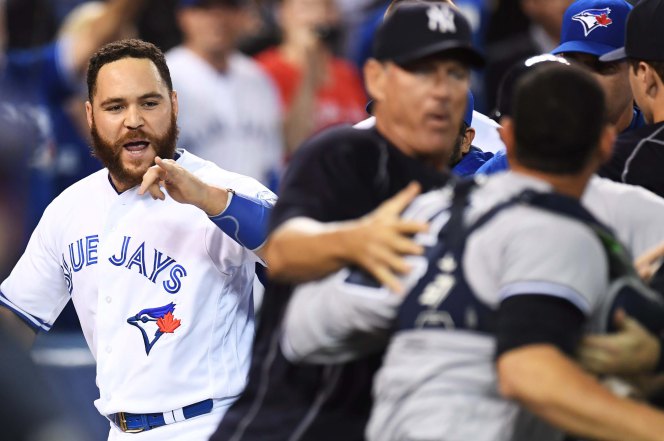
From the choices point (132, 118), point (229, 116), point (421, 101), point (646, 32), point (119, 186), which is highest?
point (421, 101)

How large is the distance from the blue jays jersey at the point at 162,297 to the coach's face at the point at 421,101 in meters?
1.13

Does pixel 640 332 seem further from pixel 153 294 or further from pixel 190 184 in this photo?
pixel 153 294

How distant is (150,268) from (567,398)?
2.14 m

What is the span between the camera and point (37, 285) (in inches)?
193

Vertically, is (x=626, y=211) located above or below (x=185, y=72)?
above

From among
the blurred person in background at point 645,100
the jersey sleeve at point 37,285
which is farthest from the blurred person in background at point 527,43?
the jersey sleeve at point 37,285

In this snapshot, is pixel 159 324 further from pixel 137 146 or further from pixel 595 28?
pixel 595 28

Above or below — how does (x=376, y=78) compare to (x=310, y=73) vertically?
above

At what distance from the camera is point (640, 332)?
299 cm

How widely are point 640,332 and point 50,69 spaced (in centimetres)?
568

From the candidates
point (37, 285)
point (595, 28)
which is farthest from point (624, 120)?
point (37, 285)

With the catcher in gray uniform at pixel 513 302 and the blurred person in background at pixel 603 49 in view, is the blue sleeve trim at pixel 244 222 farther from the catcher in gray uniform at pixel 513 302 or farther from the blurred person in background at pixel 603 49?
the catcher in gray uniform at pixel 513 302

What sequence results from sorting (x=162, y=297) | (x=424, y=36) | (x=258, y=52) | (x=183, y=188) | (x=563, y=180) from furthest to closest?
(x=258, y=52)
(x=162, y=297)
(x=183, y=188)
(x=424, y=36)
(x=563, y=180)

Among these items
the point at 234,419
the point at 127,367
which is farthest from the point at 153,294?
the point at 234,419
